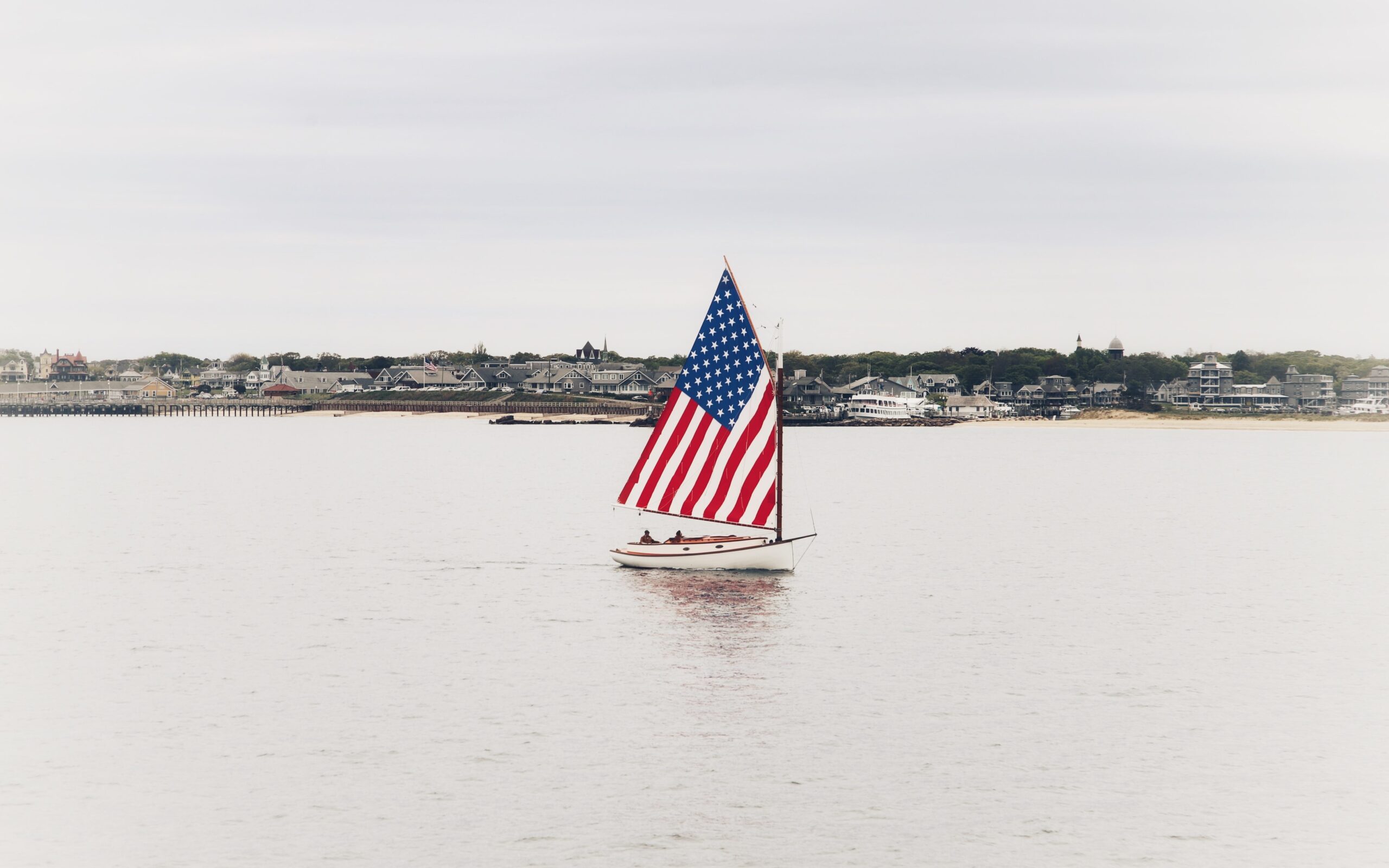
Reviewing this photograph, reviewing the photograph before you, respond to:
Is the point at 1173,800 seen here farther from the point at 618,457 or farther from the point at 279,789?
the point at 618,457

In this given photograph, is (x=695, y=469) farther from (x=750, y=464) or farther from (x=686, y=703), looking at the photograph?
(x=686, y=703)

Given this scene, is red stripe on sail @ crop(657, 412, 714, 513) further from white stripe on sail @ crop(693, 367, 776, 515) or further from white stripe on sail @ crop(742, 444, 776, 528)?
white stripe on sail @ crop(742, 444, 776, 528)

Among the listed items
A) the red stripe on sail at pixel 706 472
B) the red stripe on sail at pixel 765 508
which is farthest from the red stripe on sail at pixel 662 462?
the red stripe on sail at pixel 765 508

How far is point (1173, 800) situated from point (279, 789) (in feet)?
51.7

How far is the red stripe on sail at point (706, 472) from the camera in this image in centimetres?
4622

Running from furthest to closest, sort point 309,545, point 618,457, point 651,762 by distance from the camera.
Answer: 1. point 618,457
2. point 309,545
3. point 651,762

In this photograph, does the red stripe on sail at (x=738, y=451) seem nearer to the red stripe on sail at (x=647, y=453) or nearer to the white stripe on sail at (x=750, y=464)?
the white stripe on sail at (x=750, y=464)

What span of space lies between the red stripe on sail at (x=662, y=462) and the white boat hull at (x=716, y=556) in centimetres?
279

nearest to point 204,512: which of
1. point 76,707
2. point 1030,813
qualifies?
point 76,707

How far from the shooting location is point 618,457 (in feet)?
516

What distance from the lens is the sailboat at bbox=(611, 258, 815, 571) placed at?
4556cm

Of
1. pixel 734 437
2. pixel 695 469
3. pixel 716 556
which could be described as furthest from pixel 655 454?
pixel 716 556

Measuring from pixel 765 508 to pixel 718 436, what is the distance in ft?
11.4

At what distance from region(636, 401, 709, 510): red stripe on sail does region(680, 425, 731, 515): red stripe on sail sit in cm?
116
